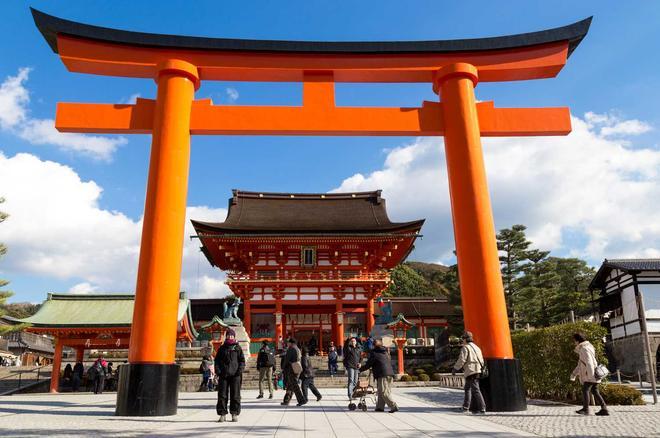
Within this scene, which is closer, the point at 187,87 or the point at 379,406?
the point at 379,406

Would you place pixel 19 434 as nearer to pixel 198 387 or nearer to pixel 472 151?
pixel 472 151

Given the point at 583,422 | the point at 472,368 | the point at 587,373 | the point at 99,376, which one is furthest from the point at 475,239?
the point at 99,376

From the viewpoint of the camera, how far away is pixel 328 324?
26.0 m

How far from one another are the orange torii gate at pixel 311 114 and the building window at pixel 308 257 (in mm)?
16068

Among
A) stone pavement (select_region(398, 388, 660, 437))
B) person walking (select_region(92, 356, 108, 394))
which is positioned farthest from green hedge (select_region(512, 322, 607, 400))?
person walking (select_region(92, 356, 108, 394))

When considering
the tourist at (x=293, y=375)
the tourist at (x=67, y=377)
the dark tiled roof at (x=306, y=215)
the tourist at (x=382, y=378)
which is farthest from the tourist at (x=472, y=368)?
the tourist at (x=67, y=377)

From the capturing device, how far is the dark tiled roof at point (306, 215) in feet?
81.6

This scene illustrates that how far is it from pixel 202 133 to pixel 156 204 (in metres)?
1.94

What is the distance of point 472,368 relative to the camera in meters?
7.74

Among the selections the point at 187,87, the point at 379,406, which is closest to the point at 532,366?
the point at 379,406

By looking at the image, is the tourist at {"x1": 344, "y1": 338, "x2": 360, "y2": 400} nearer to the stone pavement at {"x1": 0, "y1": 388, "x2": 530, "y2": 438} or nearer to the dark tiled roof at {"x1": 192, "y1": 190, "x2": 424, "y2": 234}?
the stone pavement at {"x1": 0, "y1": 388, "x2": 530, "y2": 438}

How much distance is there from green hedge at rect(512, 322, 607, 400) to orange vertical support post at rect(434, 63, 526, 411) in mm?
2317

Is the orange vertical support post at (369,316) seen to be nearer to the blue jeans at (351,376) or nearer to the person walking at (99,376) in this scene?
the person walking at (99,376)

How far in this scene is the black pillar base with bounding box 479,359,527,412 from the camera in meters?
7.85
